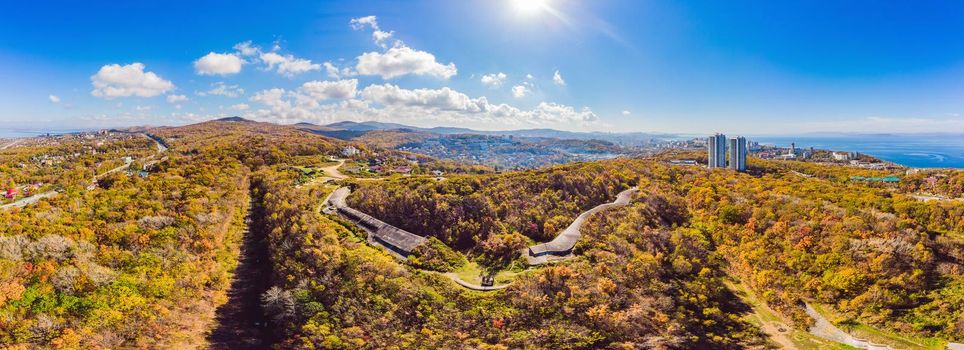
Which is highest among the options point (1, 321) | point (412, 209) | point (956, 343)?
point (412, 209)

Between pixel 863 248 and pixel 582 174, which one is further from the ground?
pixel 582 174

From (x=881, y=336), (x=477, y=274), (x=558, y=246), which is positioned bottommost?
(x=881, y=336)

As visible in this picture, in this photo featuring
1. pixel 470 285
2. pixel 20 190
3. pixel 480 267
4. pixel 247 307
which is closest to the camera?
pixel 470 285

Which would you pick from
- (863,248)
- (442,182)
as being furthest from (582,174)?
(863,248)

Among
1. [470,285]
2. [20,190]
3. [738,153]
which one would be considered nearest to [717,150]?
[738,153]

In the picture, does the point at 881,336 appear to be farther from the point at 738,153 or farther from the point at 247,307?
the point at 738,153

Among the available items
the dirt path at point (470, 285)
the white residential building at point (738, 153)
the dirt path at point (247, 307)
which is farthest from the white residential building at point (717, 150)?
the dirt path at point (247, 307)

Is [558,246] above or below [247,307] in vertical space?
above

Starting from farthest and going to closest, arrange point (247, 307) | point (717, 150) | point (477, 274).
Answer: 1. point (717, 150)
2. point (247, 307)
3. point (477, 274)

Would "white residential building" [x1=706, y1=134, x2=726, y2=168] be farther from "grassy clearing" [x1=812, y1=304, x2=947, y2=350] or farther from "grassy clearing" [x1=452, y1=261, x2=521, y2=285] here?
"grassy clearing" [x1=452, y1=261, x2=521, y2=285]

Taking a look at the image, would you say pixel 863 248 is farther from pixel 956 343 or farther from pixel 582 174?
pixel 582 174
